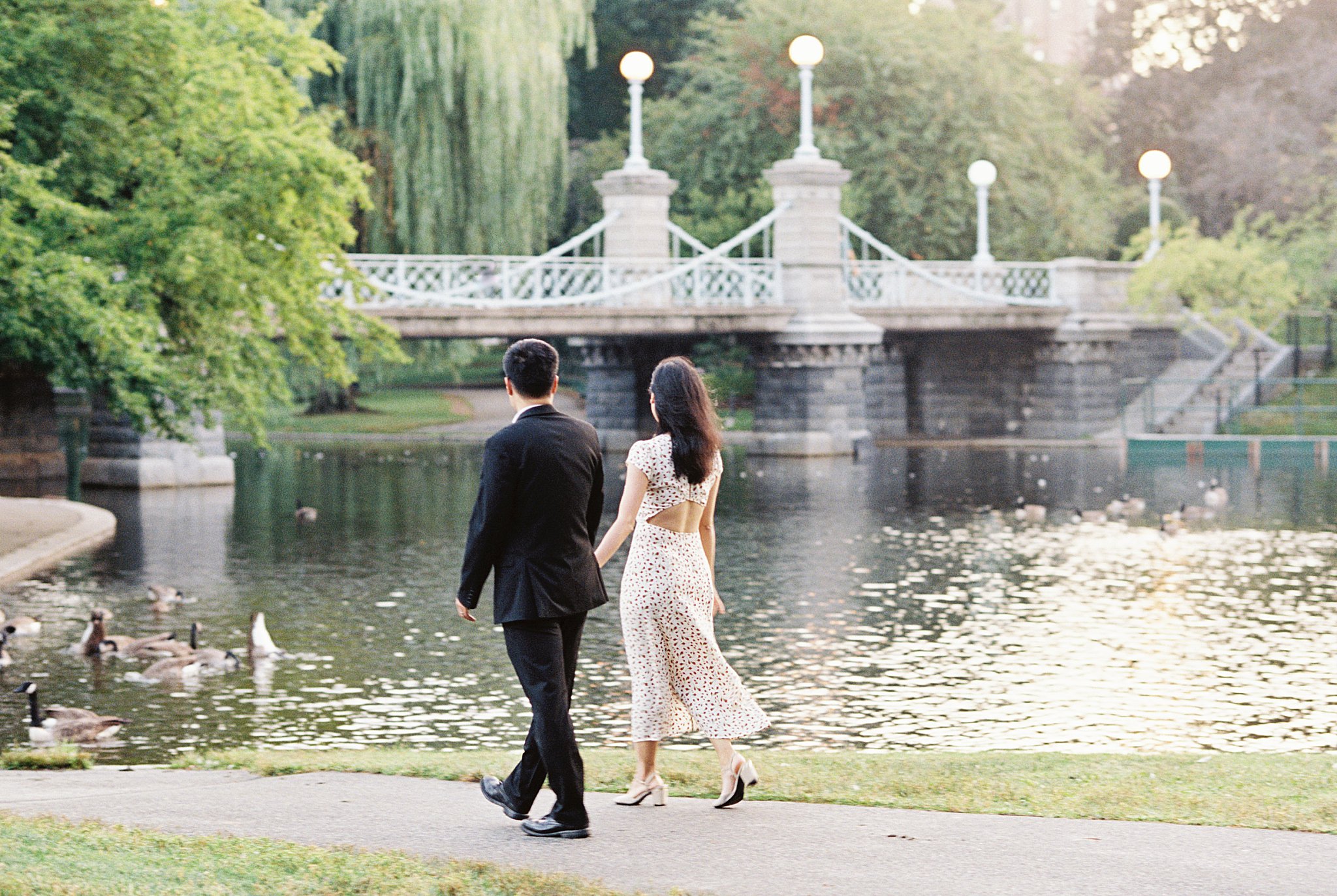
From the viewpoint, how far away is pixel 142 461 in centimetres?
3169

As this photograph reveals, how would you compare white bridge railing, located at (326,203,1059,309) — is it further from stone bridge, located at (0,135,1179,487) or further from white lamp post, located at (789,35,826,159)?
white lamp post, located at (789,35,826,159)

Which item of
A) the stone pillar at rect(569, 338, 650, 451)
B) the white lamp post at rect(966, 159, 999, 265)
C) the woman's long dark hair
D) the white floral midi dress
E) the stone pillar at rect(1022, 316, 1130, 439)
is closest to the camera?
the woman's long dark hair

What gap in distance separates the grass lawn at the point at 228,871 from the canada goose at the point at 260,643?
7.84 m

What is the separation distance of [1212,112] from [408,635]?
5031cm

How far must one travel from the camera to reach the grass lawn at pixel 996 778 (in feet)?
25.6

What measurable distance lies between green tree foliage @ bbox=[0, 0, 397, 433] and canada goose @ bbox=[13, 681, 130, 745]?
9.87m

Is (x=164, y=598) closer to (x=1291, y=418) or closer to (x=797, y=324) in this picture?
(x=797, y=324)

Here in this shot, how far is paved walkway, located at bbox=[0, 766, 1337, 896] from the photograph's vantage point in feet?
21.1

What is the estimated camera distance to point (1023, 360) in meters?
47.5

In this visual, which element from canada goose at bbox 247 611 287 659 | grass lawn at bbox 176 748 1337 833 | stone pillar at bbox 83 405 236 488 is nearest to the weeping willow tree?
stone pillar at bbox 83 405 236 488

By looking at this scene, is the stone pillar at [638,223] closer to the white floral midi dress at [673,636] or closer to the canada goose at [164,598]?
the canada goose at [164,598]

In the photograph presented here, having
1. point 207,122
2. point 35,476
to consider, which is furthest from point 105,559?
point 35,476

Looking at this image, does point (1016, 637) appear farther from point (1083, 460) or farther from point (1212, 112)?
point (1212, 112)

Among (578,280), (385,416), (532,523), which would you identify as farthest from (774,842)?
(385,416)
